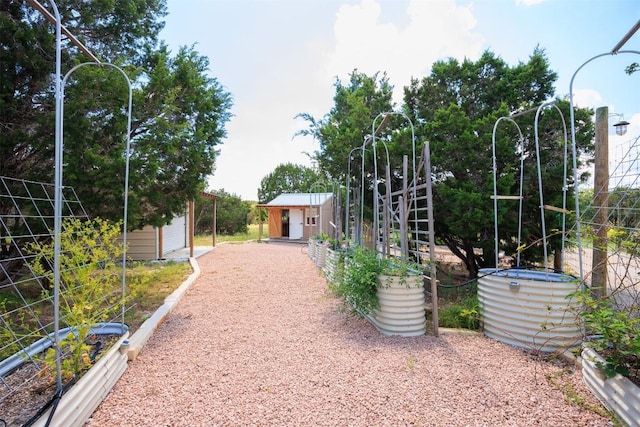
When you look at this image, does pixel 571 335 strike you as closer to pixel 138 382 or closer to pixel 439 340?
pixel 439 340

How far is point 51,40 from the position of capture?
5078 mm

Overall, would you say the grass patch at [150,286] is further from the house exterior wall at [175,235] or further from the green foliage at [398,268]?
the green foliage at [398,268]

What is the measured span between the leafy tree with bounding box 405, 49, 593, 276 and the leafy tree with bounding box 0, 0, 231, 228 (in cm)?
476

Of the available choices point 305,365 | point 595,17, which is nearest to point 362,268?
point 305,365

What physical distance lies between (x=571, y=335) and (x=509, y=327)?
1.78ft

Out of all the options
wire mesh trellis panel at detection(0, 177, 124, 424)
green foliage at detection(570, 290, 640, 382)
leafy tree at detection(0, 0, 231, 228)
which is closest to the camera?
green foliage at detection(570, 290, 640, 382)

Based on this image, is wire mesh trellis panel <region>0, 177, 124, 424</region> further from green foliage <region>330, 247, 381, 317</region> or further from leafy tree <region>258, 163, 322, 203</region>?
leafy tree <region>258, 163, 322, 203</region>

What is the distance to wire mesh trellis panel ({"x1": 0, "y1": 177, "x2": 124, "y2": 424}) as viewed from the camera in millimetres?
2459

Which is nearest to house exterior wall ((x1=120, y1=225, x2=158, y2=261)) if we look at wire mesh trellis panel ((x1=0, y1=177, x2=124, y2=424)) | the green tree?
wire mesh trellis panel ((x1=0, y1=177, x2=124, y2=424))

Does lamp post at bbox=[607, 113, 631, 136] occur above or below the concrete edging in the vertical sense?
above

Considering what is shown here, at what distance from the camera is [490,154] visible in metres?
6.36

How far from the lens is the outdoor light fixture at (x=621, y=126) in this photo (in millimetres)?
4011

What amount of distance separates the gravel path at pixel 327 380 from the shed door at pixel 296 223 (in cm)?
1470

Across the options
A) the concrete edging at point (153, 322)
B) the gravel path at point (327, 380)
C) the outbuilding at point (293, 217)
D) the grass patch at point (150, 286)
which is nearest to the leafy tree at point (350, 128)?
the gravel path at point (327, 380)
